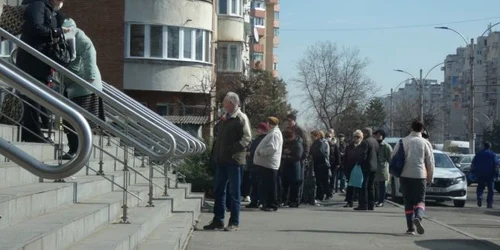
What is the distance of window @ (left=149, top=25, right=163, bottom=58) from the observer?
119ft

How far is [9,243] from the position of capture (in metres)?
5.82

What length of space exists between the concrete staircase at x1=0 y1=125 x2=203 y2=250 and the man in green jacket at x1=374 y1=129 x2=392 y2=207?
9.31 meters

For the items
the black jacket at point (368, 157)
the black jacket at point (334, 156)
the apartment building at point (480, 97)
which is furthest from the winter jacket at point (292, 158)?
the apartment building at point (480, 97)

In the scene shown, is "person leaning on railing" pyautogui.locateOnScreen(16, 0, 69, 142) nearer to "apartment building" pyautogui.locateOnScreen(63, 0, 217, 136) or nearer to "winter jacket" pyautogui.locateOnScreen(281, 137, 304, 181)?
"winter jacket" pyautogui.locateOnScreen(281, 137, 304, 181)

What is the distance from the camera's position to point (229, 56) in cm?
4772

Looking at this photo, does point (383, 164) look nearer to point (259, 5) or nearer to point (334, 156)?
point (334, 156)

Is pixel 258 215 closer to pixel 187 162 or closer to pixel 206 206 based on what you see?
pixel 206 206

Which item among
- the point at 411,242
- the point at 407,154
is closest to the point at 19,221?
the point at 411,242

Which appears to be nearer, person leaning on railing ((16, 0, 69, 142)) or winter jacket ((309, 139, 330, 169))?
Answer: person leaning on railing ((16, 0, 69, 142))

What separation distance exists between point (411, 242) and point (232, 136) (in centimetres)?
295

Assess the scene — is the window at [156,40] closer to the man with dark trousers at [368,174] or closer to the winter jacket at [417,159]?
the man with dark trousers at [368,174]

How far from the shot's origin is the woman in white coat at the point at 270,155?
16312 millimetres

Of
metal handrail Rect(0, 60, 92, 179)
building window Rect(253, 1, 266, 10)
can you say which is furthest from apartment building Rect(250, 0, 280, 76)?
metal handrail Rect(0, 60, 92, 179)

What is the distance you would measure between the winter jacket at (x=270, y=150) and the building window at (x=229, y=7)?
32.0m
